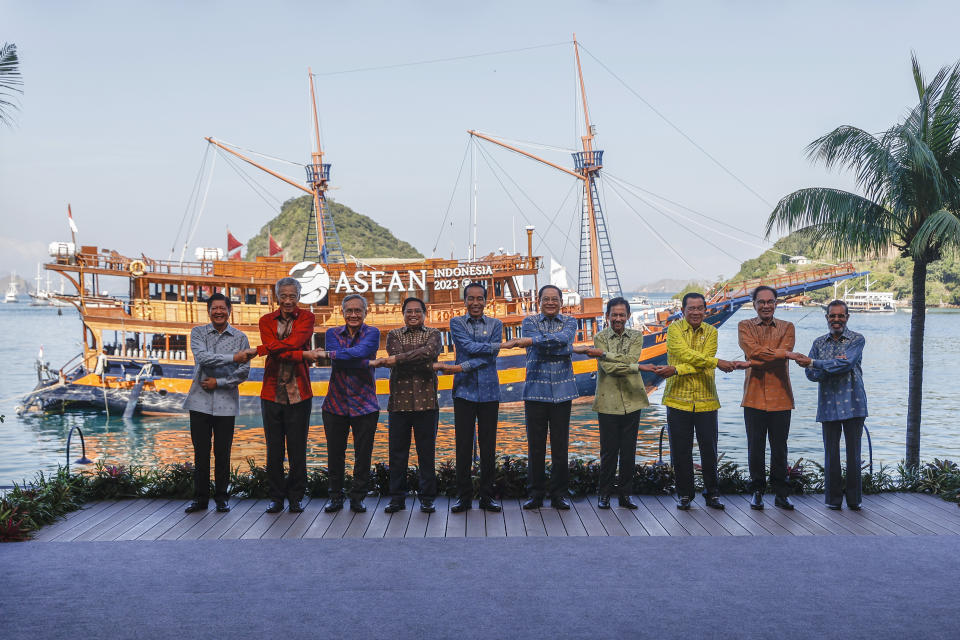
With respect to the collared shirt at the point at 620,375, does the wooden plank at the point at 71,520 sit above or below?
below

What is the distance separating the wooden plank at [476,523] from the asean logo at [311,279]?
46.1 ft

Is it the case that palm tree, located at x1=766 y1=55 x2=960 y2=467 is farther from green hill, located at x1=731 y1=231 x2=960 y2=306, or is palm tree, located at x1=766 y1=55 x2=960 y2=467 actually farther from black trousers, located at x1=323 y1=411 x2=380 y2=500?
green hill, located at x1=731 y1=231 x2=960 y2=306

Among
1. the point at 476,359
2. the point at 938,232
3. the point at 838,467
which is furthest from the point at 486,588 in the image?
the point at 938,232

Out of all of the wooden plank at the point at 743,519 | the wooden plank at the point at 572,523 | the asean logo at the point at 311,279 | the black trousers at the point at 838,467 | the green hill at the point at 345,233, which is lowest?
the wooden plank at the point at 743,519

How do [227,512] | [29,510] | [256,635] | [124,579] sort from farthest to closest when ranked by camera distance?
[227,512], [29,510], [124,579], [256,635]

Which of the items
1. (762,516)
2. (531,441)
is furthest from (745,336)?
(531,441)

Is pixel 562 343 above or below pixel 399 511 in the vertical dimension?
above

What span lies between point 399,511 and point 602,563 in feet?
5.58

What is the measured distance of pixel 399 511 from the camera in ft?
17.2

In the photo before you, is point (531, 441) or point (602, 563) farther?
point (531, 441)

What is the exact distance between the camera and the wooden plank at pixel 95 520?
186 inches

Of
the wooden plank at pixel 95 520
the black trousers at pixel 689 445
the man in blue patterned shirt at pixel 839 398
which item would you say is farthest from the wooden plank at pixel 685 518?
the wooden plank at pixel 95 520

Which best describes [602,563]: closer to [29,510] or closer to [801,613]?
[801,613]

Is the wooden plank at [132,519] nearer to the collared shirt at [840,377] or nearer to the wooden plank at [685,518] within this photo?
the wooden plank at [685,518]
